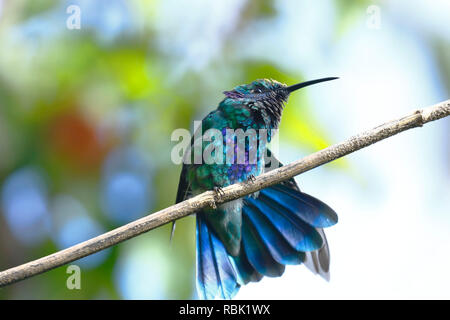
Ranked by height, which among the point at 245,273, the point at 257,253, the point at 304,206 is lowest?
the point at 245,273

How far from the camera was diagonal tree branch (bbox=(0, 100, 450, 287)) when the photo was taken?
269cm

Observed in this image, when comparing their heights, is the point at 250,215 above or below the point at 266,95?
below

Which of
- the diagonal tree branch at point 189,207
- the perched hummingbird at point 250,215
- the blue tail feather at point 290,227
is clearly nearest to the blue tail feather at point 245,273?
the perched hummingbird at point 250,215

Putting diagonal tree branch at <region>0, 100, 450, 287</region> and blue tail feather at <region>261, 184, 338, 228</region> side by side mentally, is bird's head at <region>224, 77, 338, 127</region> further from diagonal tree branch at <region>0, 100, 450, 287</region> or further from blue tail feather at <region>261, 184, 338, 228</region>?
diagonal tree branch at <region>0, 100, 450, 287</region>

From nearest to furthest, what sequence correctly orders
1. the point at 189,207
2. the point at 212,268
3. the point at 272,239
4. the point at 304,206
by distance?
the point at 189,207 → the point at 304,206 → the point at 272,239 → the point at 212,268

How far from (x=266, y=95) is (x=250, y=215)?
0.95 metres

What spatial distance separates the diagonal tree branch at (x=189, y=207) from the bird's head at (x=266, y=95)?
3.48ft

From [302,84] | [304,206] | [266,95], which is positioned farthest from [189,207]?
[302,84]

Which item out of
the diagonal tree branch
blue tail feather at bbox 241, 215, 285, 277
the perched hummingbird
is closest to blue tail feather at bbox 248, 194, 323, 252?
the perched hummingbird

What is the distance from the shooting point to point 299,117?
4180mm

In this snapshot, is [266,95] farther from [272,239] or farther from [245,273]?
[245,273]

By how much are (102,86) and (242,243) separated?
1.61 m

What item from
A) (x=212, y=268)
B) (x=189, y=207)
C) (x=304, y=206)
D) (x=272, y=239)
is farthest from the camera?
(x=212, y=268)

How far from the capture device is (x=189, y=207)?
300 centimetres
